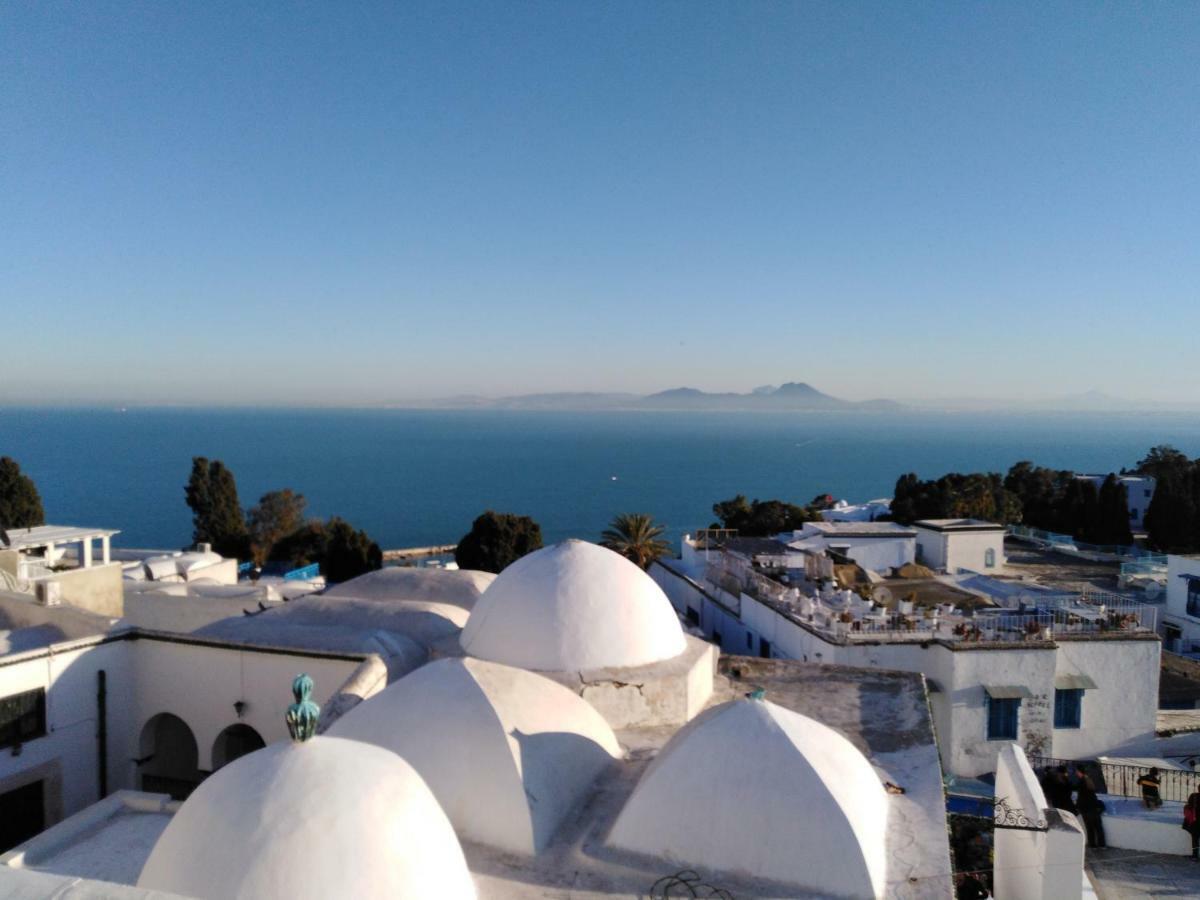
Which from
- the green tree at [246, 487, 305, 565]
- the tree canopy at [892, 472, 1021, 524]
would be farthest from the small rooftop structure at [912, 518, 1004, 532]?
the green tree at [246, 487, 305, 565]

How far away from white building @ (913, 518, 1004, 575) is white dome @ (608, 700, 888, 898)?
23.3 meters

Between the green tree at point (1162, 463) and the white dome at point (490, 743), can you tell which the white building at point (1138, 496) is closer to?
the green tree at point (1162, 463)

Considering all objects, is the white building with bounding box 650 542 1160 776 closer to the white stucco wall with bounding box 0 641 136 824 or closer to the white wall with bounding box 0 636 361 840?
the white wall with bounding box 0 636 361 840

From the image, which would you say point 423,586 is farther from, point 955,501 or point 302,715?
point 955,501

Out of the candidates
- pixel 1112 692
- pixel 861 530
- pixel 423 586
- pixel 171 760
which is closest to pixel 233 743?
pixel 171 760

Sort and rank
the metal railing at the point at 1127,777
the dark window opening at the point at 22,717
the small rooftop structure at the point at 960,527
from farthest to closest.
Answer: the small rooftop structure at the point at 960,527 → the metal railing at the point at 1127,777 → the dark window opening at the point at 22,717

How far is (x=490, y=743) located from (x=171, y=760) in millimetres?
12210

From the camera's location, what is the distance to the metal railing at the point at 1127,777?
52.6 feet

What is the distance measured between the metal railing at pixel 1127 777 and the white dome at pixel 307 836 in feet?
51.3

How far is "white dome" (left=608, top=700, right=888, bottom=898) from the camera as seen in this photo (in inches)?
313

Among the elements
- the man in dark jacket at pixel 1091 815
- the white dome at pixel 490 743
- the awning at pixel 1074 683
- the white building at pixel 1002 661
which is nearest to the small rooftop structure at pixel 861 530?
the white building at pixel 1002 661

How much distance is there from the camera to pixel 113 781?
15625mm

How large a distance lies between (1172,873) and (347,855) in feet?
43.3

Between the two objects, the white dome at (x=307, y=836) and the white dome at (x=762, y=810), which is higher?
the white dome at (x=307, y=836)
